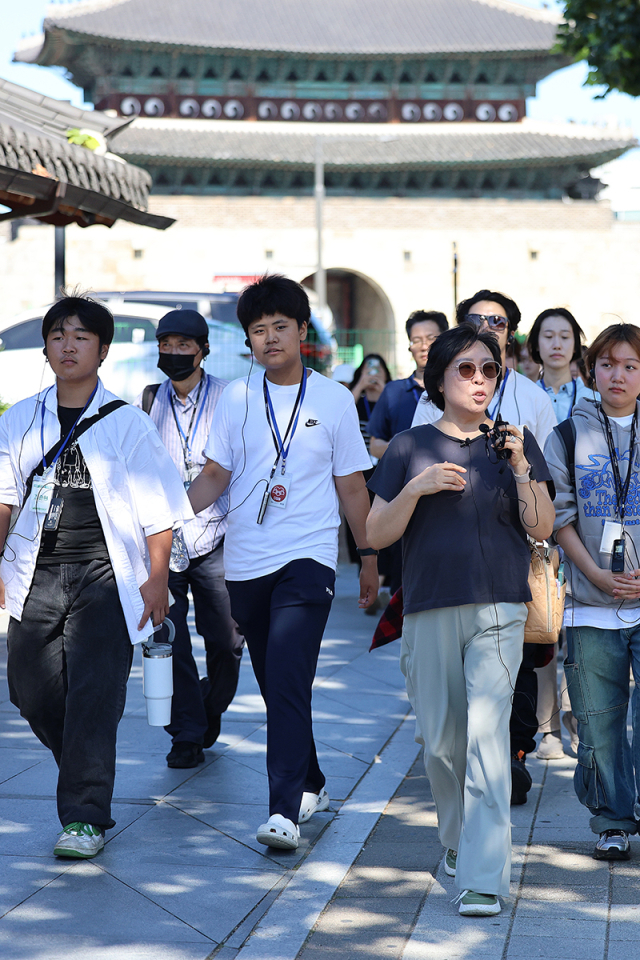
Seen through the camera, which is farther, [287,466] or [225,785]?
[225,785]

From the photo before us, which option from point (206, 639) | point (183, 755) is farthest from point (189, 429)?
point (183, 755)

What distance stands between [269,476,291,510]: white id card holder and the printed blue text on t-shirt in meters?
1.03

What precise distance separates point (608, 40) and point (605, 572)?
1162 cm

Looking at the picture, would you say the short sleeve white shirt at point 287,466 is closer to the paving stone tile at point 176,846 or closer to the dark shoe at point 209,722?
the paving stone tile at point 176,846

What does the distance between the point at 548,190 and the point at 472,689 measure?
45.2m

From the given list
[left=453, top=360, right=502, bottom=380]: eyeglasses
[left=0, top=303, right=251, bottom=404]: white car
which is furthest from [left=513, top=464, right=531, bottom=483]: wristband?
[left=0, top=303, right=251, bottom=404]: white car

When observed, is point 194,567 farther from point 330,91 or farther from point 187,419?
point 330,91

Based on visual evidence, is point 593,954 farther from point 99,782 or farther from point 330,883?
point 99,782

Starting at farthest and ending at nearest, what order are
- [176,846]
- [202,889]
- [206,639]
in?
1. [206,639]
2. [176,846]
3. [202,889]

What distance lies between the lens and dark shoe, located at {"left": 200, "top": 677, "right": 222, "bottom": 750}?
5.32m

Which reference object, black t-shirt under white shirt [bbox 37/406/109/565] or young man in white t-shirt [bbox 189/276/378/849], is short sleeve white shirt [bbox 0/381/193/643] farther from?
young man in white t-shirt [bbox 189/276/378/849]

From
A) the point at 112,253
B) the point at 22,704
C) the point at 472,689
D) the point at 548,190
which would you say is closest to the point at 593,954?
the point at 472,689

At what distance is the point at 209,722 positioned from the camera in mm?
5375

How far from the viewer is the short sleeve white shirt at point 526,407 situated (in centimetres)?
456
